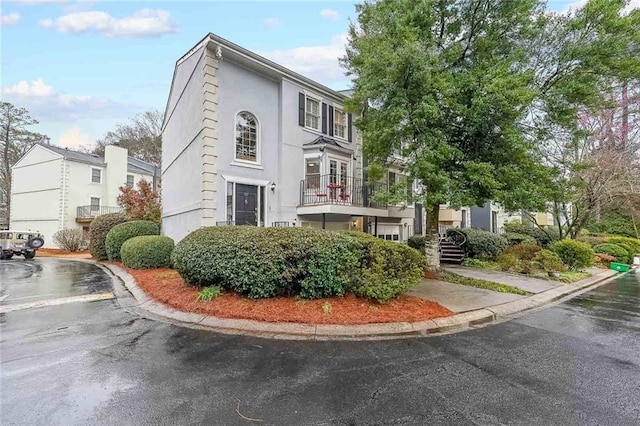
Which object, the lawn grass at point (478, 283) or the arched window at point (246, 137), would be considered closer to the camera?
the lawn grass at point (478, 283)

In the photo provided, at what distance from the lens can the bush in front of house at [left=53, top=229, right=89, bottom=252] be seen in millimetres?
23219

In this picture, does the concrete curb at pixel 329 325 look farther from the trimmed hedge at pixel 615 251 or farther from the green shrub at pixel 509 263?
the trimmed hedge at pixel 615 251

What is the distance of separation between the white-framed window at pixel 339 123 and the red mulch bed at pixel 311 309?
9.34 metres

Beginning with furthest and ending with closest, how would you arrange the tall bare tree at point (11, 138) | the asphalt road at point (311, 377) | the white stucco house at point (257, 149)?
1. the tall bare tree at point (11, 138)
2. the white stucco house at point (257, 149)
3. the asphalt road at point (311, 377)

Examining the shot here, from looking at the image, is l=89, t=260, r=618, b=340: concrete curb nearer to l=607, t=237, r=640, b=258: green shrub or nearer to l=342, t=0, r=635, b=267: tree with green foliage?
l=342, t=0, r=635, b=267: tree with green foliage

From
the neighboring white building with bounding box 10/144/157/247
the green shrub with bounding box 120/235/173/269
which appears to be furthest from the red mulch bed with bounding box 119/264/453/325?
the neighboring white building with bounding box 10/144/157/247

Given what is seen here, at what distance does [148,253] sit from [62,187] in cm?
2016

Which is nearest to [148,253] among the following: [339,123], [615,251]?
[339,123]

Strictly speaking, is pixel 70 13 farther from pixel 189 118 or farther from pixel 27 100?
pixel 27 100

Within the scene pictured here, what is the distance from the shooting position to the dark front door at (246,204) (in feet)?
35.3

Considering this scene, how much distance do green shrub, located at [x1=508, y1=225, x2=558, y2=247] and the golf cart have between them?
3084 centimetres

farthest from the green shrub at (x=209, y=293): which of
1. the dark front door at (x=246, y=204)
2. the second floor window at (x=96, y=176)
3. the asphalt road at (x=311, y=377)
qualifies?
the second floor window at (x=96, y=176)

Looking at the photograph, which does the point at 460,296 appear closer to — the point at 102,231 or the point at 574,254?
the point at 574,254

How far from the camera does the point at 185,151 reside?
41.8 ft
